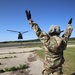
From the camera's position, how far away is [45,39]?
6.60 metres

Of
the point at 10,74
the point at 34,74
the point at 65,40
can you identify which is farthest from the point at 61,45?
the point at 10,74

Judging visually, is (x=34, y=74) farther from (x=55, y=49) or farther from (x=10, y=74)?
(x=55, y=49)

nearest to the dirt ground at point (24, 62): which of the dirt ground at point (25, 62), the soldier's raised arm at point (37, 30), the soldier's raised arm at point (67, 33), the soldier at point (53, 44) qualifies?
Answer: the dirt ground at point (25, 62)

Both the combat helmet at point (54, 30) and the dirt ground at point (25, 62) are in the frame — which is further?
the dirt ground at point (25, 62)

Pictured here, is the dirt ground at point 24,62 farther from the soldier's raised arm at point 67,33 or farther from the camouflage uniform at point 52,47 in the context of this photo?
the soldier's raised arm at point 67,33

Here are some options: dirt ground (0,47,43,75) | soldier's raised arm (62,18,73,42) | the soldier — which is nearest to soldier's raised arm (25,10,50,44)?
the soldier

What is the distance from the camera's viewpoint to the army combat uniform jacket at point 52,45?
258 inches

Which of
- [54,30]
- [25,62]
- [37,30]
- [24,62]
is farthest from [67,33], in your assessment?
[24,62]

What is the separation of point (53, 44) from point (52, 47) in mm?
83

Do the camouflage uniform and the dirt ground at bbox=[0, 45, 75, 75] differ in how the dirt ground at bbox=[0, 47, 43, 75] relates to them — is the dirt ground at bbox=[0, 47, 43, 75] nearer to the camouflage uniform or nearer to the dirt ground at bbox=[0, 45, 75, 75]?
the dirt ground at bbox=[0, 45, 75, 75]

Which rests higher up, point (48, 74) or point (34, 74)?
point (48, 74)

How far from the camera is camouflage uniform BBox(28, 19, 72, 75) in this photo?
6562mm

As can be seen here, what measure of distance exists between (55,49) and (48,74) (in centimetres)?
71

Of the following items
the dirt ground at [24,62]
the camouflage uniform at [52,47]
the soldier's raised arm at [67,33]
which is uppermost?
the soldier's raised arm at [67,33]
